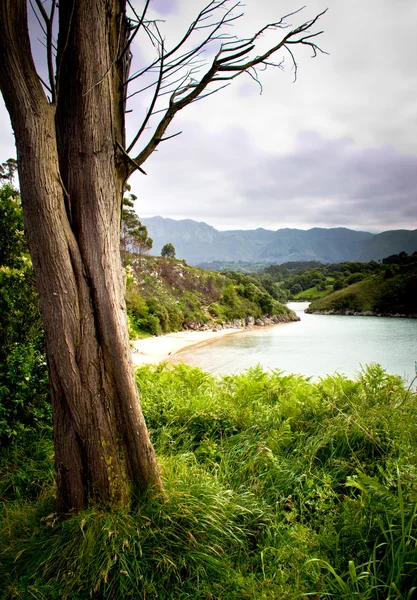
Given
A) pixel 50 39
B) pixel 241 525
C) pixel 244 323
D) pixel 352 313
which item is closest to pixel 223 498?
pixel 241 525

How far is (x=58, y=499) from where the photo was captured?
6.96 ft

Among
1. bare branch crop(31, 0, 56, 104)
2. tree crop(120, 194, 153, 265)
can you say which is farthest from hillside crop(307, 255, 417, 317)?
bare branch crop(31, 0, 56, 104)

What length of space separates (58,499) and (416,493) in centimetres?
234

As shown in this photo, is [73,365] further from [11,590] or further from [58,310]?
[11,590]

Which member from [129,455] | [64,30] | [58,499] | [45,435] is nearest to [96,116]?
[64,30]

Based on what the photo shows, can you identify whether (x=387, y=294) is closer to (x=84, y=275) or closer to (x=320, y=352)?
(x=320, y=352)

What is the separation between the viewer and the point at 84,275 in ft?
6.69

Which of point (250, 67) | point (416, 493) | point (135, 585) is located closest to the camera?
point (135, 585)

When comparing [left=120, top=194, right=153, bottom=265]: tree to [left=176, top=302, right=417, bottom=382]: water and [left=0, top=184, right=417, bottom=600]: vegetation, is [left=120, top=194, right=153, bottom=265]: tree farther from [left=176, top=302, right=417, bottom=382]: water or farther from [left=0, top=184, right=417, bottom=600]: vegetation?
[left=0, top=184, right=417, bottom=600]: vegetation

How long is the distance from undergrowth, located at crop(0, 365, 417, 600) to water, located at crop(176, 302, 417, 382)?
12.3 metres

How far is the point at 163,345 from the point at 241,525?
23595 millimetres

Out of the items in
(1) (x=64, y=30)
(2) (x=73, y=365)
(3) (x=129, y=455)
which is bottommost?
(3) (x=129, y=455)

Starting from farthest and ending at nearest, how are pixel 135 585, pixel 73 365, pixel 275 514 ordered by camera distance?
pixel 275 514 → pixel 73 365 → pixel 135 585

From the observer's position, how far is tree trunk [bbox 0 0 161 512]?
6.16 feet
